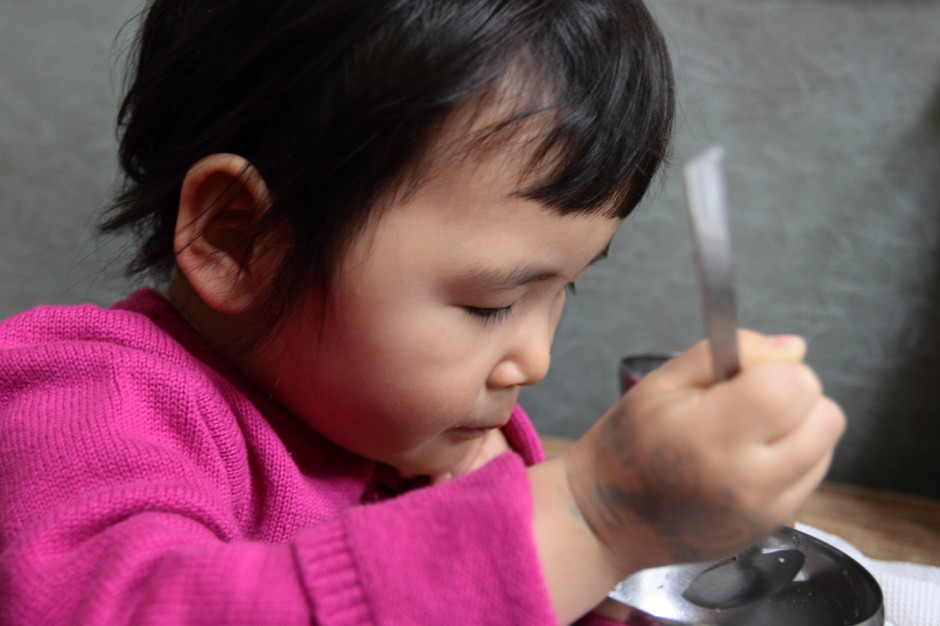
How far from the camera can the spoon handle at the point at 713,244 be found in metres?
0.27

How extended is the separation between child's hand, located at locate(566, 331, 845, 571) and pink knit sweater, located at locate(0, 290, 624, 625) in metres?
0.04

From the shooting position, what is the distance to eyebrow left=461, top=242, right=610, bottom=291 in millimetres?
437

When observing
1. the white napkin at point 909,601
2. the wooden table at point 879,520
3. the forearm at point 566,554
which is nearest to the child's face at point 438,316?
the forearm at point 566,554

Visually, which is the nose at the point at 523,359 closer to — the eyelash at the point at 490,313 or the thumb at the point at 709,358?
the eyelash at the point at 490,313

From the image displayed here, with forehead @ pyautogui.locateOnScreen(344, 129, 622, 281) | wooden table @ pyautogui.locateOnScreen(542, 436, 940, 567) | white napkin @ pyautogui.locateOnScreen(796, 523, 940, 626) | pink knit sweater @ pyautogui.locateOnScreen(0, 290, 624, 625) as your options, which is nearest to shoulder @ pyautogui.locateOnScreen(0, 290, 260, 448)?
pink knit sweater @ pyautogui.locateOnScreen(0, 290, 624, 625)

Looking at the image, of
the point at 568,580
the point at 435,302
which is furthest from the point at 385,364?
the point at 568,580

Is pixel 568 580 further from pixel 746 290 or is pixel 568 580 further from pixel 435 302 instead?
pixel 746 290

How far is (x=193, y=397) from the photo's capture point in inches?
18.5

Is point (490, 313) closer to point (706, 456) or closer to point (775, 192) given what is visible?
point (706, 456)

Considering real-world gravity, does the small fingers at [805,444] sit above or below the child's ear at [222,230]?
below

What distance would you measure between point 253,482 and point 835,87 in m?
0.77

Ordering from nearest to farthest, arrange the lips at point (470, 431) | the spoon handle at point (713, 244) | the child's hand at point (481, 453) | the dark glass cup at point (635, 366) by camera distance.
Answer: the spoon handle at point (713, 244)
the lips at point (470, 431)
the child's hand at point (481, 453)
the dark glass cup at point (635, 366)

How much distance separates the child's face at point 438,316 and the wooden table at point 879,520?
47 centimetres

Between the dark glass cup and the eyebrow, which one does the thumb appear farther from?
the dark glass cup
